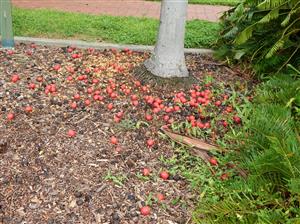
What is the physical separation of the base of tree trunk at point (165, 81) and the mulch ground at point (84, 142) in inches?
2.5

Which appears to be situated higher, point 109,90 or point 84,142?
point 109,90

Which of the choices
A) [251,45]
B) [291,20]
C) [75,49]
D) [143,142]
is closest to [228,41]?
[251,45]

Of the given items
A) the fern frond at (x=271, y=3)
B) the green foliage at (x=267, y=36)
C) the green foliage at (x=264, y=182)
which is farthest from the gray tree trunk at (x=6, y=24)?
the green foliage at (x=264, y=182)

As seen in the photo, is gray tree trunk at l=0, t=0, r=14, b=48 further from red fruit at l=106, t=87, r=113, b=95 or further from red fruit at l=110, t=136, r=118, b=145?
red fruit at l=110, t=136, r=118, b=145

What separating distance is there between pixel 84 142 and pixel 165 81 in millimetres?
1148

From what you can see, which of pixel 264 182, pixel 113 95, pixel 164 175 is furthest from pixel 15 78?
pixel 264 182

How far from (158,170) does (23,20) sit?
3819mm

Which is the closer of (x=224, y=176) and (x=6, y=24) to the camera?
(x=224, y=176)

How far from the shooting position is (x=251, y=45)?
4695 mm

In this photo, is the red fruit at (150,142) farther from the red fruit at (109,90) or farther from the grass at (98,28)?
the grass at (98,28)

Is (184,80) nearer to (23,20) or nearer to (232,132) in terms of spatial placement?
(232,132)

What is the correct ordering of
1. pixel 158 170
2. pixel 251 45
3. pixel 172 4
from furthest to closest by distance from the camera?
pixel 251 45 < pixel 172 4 < pixel 158 170

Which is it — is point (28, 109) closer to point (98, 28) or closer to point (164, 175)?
point (164, 175)

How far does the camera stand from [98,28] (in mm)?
6004
